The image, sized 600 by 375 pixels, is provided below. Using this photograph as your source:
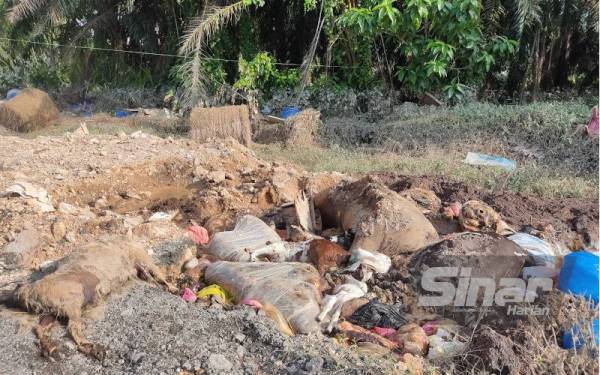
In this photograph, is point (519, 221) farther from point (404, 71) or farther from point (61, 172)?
point (404, 71)

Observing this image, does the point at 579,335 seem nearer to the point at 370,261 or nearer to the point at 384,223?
the point at 370,261

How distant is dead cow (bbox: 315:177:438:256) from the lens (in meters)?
3.82

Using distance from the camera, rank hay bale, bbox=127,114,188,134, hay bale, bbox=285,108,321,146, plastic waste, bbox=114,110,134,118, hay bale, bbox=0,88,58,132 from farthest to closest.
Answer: plastic waste, bbox=114,110,134,118
hay bale, bbox=0,88,58,132
hay bale, bbox=127,114,188,134
hay bale, bbox=285,108,321,146

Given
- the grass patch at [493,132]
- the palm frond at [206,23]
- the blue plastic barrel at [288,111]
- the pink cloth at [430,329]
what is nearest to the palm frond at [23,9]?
the palm frond at [206,23]

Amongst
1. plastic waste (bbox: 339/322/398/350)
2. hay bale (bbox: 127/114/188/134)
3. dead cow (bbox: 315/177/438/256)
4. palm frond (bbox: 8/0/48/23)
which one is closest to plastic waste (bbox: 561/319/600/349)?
plastic waste (bbox: 339/322/398/350)

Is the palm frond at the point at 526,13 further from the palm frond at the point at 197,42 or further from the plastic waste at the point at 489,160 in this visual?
the palm frond at the point at 197,42

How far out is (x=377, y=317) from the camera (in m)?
3.02

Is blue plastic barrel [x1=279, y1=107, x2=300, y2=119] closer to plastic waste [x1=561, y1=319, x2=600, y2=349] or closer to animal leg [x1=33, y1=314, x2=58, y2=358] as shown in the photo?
animal leg [x1=33, y1=314, x2=58, y2=358]

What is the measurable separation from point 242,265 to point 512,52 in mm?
6541

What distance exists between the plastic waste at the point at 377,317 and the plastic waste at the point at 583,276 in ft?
2.78

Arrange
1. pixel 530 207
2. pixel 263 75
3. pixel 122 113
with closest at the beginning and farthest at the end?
pixel 530 207, pixel 263 75, pixel 122 113

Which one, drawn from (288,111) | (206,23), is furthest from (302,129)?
(206,23)

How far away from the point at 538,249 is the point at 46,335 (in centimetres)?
283

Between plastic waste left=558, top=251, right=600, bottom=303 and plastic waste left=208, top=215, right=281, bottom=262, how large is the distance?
185cm
